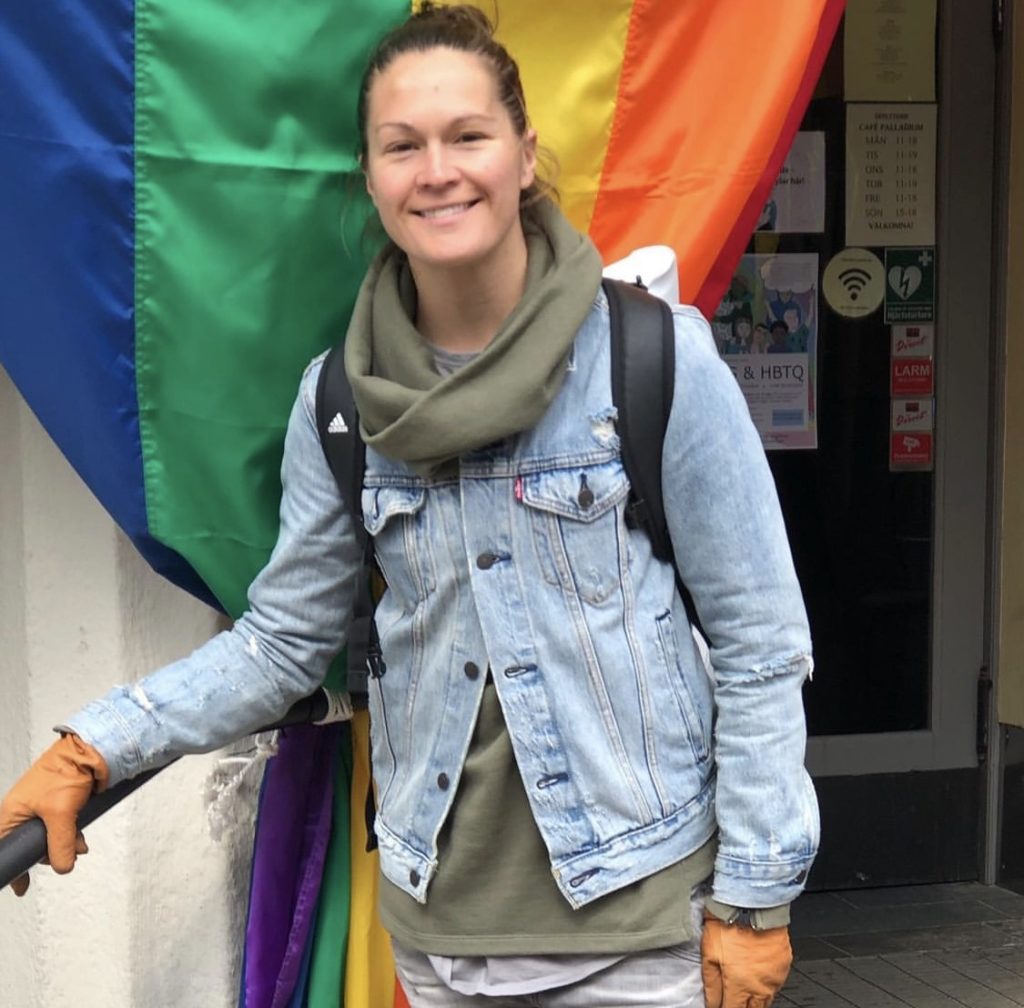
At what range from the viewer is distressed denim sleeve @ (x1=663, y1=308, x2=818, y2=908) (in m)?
1.90

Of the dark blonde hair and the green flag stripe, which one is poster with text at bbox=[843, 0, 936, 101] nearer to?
the green flag stripe

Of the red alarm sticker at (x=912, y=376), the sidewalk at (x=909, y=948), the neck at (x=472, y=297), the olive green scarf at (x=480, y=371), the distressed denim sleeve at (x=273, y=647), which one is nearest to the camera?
the olive green scarf at (x=480, y=371)

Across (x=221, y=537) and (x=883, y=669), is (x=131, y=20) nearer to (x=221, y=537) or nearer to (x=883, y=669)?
(x=221, y=537)

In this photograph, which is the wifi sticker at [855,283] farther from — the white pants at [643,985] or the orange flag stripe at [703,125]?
the white pants at [643,985]

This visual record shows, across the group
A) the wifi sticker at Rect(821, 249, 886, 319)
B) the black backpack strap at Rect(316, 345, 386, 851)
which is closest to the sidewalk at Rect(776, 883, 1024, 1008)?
the wifi sticker at Rect(821, 249, 886, 319)

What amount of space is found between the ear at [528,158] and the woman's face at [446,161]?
43mm

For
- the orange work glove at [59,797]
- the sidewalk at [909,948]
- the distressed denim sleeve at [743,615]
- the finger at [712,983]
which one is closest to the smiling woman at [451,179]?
the distressed denim sleeve at [743,615]

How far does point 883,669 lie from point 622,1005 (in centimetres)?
290

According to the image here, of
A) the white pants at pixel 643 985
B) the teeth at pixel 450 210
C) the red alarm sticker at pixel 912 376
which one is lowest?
the white pants at pixel 643 985

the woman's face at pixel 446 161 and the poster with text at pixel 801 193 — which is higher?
the poster with text at pixel 801 193

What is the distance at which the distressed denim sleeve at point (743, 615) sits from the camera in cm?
190

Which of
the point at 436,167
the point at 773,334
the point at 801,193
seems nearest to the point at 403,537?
the point at 436,167

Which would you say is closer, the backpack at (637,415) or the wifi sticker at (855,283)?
the backpack at (637,415)

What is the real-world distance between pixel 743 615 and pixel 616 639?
158mm
